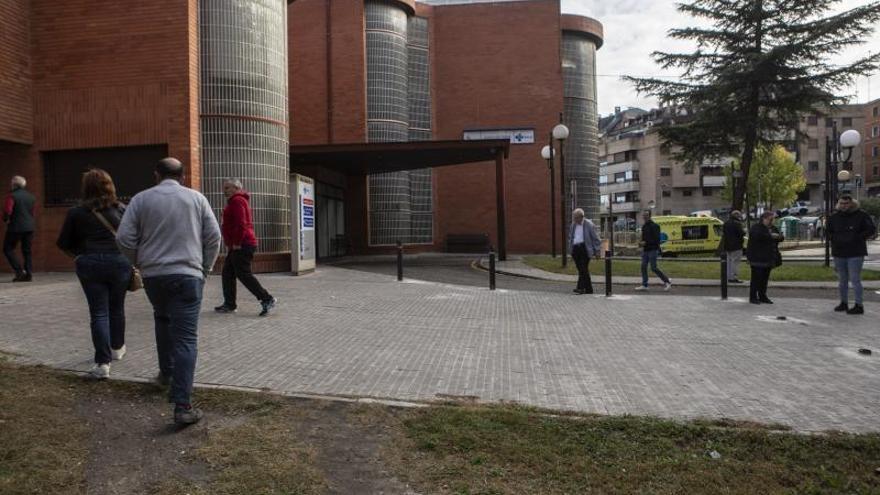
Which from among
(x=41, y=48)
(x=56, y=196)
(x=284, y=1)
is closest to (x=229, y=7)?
(x=284, y=1)

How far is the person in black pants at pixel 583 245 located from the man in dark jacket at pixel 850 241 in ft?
12.4

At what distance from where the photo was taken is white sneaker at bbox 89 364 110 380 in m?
5.12

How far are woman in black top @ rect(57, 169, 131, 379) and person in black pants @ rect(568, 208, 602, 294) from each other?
846 centimetres

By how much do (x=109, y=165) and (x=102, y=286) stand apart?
9930 millimetres

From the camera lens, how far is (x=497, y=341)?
7.25 meters

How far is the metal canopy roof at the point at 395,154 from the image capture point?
1947 centimetres

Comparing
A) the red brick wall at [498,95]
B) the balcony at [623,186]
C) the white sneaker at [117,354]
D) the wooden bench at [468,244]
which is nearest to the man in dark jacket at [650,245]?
the white sneaker at [117,354]

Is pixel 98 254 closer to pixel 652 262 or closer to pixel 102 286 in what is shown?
pixel 102 286

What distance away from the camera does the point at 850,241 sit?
953 centimetres

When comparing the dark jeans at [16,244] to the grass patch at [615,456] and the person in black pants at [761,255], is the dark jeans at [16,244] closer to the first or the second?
the grass patch at [615,456]

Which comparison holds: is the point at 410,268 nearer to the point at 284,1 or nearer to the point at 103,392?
the point at 284,1

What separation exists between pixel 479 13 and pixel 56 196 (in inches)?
843

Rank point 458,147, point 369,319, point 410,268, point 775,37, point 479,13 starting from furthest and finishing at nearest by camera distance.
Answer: point 479,13, point 775,37, point 458,147, point 410,268, point 369,319

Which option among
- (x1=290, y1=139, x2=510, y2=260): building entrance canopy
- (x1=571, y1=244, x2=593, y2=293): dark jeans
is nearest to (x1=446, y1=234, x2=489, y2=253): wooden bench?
(x1=290, y1=139, x2=510, y2=260): building entrance canopy
